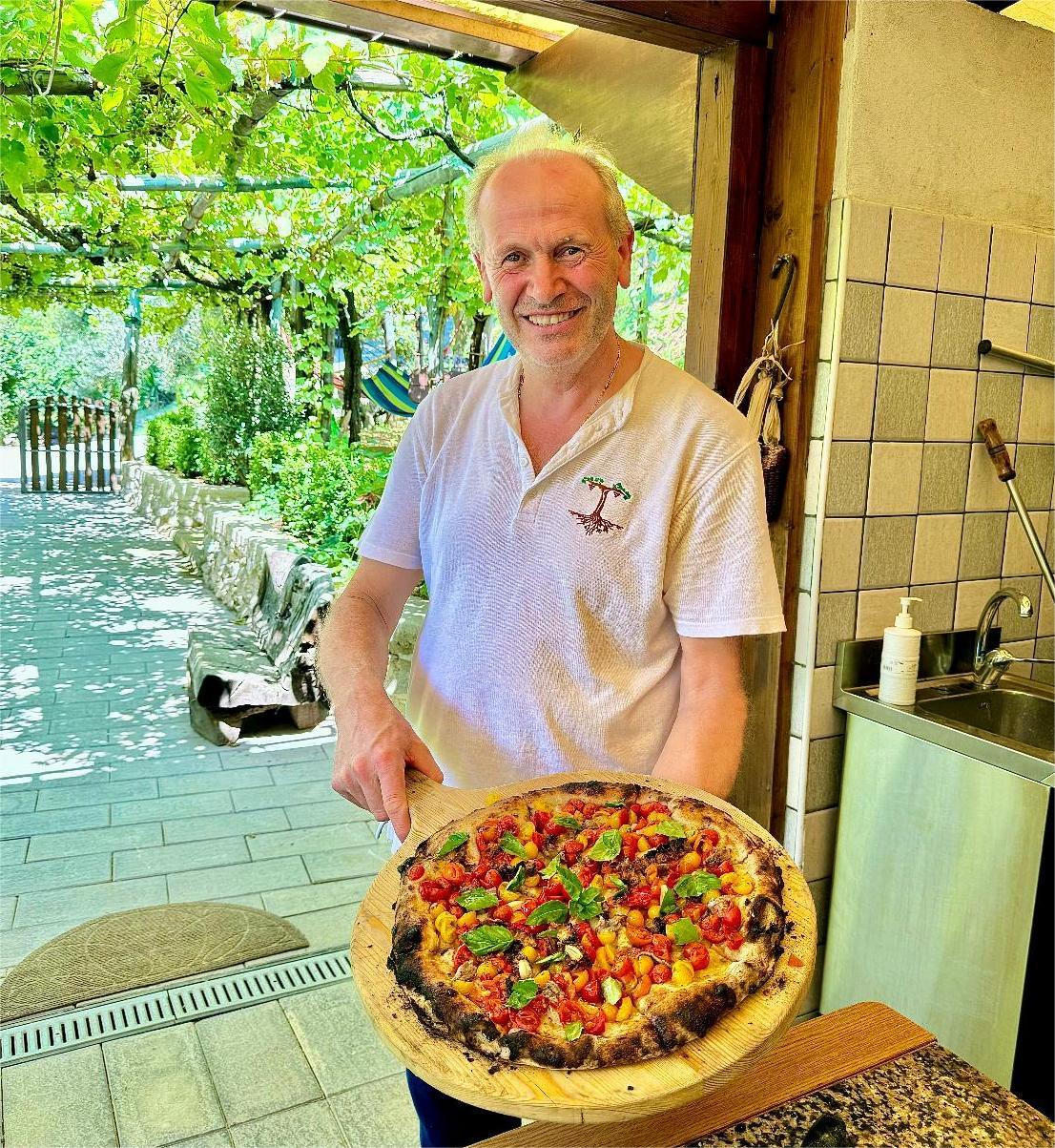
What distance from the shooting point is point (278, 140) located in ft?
18.9

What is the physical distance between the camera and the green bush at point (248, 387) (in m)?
8.26

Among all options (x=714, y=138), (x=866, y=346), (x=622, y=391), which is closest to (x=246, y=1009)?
(x=622, y=391)

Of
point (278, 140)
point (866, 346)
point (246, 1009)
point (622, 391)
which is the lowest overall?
point (246, 1009)

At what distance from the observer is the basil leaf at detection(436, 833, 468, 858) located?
1.10 meters

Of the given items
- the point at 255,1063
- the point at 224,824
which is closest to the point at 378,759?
the point at 255,1063

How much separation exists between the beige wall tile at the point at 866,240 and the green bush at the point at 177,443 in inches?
334

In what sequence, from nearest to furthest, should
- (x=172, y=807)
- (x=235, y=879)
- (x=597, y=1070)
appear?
(x=597, y=1070), (x=235, y=879), (x=172, y=807)

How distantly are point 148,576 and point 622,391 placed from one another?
719cm

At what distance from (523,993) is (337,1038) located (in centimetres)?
175

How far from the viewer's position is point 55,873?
3186 mm

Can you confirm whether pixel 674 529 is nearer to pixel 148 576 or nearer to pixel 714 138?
pixel 714 138

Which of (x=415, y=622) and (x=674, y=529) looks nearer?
(x=674, y=529)

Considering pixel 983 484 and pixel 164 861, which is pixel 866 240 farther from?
pixel 164 861

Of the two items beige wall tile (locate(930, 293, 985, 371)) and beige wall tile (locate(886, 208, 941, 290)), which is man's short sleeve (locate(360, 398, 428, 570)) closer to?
beige wall tile (locate(886, 208, 941, 290))
